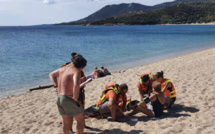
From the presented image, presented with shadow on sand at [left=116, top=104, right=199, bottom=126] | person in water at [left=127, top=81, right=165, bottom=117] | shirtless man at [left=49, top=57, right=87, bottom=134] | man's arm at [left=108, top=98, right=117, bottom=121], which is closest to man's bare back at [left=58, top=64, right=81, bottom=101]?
shirtless man at [left=49, top=57, right=87, bottom=134]

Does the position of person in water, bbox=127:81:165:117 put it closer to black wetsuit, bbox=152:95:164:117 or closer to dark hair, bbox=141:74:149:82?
black wetsuit, bbox=152:95:164:117

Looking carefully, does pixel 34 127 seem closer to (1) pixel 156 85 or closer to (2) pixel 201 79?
(1) pixel 156 85

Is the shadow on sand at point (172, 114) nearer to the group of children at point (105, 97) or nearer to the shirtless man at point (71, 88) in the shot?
→ the group of children at point (105, 97)

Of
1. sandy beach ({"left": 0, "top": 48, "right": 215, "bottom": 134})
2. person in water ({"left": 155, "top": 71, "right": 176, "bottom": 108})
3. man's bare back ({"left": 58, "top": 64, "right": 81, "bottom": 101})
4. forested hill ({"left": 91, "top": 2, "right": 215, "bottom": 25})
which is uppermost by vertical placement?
forested hill ({"left": 91, "top": 2, "right": 215, "bottom": 25})

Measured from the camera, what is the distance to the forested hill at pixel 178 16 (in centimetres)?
11695

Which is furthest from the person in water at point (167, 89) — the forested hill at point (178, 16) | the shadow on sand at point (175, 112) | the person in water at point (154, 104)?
the forested hill at point (178, 16)

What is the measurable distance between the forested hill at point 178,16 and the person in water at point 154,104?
11141 centimetres

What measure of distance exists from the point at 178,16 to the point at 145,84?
135820mm

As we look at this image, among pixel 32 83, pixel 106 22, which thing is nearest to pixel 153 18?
pixel 106 22

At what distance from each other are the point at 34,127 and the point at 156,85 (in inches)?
119

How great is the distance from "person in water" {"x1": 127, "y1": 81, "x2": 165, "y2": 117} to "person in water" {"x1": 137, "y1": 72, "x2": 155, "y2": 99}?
348 mm

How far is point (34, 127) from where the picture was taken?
5.26 metres

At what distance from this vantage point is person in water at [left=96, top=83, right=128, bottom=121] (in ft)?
16.0

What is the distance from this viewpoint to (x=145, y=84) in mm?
5594
